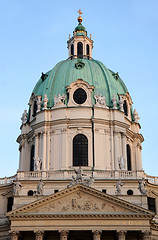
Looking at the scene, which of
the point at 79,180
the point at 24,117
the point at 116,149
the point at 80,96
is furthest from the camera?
the point at 24,117

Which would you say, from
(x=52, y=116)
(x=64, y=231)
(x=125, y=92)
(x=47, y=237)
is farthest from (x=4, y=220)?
(x=125, y=92)

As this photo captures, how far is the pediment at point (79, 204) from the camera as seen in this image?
4438 centimetres

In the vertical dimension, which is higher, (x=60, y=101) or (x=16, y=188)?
(x=60, y=101)

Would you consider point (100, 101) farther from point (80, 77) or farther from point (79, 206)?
point (79, 206)

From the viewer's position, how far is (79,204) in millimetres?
44844

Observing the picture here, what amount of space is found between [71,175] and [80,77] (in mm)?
→ 14937

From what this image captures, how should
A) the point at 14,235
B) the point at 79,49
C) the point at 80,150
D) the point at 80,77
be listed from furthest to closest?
the point at 79,49 < the point at 80,77 < the point at 80,150 < the point at 14,235

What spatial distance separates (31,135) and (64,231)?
19.2m

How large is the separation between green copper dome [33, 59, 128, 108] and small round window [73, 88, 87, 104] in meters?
1.27

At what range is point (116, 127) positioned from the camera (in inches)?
2261

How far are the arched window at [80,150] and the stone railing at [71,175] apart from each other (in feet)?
9.04

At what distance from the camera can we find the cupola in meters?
67.4

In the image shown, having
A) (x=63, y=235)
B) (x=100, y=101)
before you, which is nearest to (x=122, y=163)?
(x=100, y=101)

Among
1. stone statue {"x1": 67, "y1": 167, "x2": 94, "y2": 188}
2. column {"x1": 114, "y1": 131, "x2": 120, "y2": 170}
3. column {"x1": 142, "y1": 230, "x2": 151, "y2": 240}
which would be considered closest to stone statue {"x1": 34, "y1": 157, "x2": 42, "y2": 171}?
stone statue {"x1": 67, "y1": 167, "x2": 94, "y2": 188}
